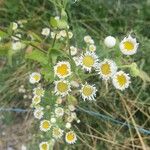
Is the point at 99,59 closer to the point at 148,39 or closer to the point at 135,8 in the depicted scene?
the point at 148,39

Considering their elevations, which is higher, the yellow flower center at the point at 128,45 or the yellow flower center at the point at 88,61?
the yellow flower center at the point at 128,45

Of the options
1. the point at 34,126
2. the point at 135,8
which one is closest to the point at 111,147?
the point at 34,126

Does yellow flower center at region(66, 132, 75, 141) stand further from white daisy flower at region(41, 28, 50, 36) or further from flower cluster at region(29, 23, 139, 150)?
white daisy flower at region(41, 28, 50, 36)

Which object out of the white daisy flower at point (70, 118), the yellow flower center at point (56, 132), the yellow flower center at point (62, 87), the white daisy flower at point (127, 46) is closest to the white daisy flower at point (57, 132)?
the yellow flower center at point (56, 132)

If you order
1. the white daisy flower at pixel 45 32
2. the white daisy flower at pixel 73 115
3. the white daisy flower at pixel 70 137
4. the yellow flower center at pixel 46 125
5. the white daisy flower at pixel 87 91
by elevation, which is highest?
the white daisy flower at pixel 87 91

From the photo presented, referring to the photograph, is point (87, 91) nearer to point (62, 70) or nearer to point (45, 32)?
point (62, 70)

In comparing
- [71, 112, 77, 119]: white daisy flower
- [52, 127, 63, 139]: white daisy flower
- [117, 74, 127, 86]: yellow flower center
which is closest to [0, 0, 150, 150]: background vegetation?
[71, 112, 77, 119]: white daisy flower

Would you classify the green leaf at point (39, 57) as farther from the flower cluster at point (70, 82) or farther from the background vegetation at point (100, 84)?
the background vegetation at point (100, 84)
